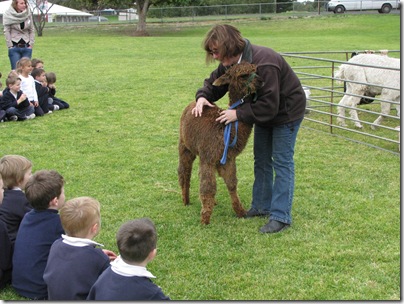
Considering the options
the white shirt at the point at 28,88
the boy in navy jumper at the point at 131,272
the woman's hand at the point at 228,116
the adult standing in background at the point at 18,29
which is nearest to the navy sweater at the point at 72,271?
the boy in navy jumper at the point at 131,272

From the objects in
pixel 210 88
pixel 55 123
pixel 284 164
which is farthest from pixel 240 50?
pixel 55 123

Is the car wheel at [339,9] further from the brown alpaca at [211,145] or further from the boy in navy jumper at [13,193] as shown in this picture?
the boy in navy jumper at [13,193]

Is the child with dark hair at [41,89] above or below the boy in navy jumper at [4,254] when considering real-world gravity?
above

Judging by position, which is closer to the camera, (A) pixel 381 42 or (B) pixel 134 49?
(B) pixel 134 49

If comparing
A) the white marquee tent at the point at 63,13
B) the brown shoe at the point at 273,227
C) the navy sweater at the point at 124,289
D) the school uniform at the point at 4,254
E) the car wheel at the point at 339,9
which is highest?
the white marquee tent at the point at 63,13

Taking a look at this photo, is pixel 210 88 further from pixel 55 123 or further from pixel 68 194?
pixel 55 123

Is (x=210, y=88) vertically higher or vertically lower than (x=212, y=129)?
higher

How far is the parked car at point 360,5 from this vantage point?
4622 cm

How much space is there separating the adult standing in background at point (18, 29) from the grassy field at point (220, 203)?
141 cm

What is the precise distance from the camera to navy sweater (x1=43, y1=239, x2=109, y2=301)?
3.39 meters

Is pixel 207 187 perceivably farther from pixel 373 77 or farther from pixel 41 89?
pixel 41 89

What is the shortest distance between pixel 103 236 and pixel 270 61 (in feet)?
7.25

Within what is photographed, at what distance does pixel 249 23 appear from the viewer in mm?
41625

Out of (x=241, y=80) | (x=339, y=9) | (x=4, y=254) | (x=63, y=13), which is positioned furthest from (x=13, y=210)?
(x=63, y=13)
